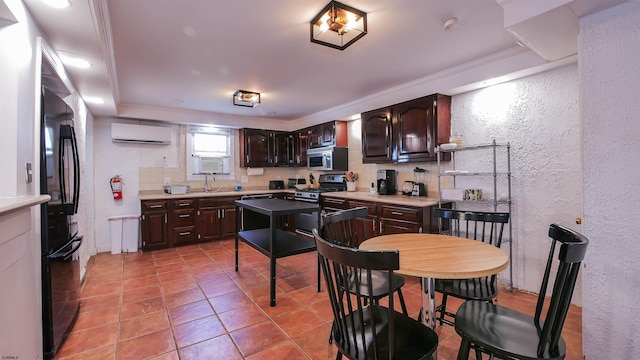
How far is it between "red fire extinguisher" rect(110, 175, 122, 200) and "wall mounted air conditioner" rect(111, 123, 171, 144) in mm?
624

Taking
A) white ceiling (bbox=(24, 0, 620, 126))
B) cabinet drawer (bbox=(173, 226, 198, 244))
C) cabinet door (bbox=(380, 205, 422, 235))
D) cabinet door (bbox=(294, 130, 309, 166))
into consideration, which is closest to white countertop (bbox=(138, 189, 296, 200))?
cabinet drawer (bbox=(173, 226, 198, 244))

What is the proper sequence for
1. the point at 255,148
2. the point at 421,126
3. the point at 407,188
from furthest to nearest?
the point at 255,148
the point at 407,188
the point at 421,126

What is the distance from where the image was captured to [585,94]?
66.2 inches

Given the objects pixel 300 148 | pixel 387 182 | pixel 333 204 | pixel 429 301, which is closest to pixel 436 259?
pixel 429 301

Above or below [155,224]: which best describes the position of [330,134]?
above

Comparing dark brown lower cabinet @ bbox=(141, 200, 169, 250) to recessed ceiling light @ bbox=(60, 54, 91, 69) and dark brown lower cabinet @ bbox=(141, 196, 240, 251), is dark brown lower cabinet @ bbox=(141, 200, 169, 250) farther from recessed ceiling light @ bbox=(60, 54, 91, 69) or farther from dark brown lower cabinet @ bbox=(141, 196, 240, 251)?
recessed ceiling light @ bbox=(60, 54, 91, 69)

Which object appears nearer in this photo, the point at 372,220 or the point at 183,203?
the point at 372,220

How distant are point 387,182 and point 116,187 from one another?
4266mm

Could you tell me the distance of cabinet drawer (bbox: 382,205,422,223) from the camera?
3186 mm

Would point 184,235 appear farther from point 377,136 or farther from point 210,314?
point 377,136

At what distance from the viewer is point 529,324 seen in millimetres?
1389

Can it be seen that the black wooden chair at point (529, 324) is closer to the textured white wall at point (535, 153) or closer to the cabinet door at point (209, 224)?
the textured white wall at point (535, 153)

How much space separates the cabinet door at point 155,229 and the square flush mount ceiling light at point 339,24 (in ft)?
12.1

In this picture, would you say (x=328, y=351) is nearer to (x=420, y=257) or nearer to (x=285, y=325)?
(x=285, y=325)
